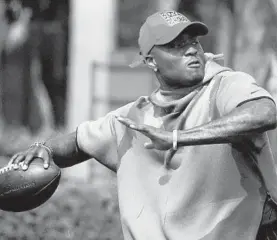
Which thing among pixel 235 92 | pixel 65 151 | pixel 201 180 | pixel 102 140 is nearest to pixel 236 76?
pixel 235 92

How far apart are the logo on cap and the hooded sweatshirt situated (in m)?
0.27

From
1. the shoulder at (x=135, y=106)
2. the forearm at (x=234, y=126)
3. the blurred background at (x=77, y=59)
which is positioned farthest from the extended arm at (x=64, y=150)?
the blurred background at (x=77, y=59)

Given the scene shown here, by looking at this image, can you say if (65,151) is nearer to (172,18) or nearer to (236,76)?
(172,18)

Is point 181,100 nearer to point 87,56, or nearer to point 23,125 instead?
point 87,56

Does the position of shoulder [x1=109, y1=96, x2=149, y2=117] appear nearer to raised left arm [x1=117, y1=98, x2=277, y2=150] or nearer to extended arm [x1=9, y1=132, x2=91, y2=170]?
extended arm [x1=9, y1=132, x2=91, y2=170]

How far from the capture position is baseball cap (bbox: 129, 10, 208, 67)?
217 inches

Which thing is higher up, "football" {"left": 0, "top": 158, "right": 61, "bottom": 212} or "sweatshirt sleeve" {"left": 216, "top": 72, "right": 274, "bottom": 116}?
"sweatshirt sleeve" {"left": 216, "top": 72, "right": 274, "bottom": 116}

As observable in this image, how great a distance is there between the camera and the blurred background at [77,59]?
12133 mm

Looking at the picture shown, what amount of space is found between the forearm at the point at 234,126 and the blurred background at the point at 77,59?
5.54m

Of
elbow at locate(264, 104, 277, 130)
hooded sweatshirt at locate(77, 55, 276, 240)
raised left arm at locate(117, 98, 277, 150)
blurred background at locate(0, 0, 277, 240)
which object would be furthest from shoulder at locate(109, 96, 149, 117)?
blurred background at locate(0, 0, 277, 240)

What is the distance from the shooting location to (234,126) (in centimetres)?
509

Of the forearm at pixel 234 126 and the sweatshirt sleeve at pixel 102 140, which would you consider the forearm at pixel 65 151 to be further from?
the forearm at pixel 234 126

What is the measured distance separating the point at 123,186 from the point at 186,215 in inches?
16.7

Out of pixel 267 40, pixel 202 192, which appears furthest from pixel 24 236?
pixel 202 192
